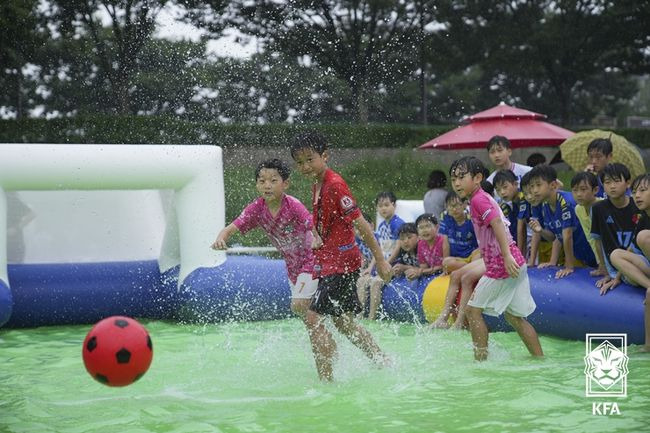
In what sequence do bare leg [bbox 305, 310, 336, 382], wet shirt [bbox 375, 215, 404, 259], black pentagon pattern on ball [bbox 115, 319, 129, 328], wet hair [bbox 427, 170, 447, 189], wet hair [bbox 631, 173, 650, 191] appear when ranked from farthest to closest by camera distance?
1. wet hair [bbox 427, 170, 447, 189]
2. wet shirt [bbox 375, 215, 404, 259]
3. wet hair [bbox 631, 173, 650, 191]
4. bare leg [bbox 305, 310, 336, 382]
5. black pentagon pattern on ball [bbox 115, 319, 129, 328]

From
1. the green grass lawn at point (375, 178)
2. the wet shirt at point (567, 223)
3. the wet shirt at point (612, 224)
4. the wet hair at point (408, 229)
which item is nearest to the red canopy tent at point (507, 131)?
the wet hair at point (408, 229)

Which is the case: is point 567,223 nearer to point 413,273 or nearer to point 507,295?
point 507,295

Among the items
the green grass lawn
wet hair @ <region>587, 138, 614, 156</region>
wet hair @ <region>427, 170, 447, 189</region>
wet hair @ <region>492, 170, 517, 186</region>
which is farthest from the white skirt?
the green grass lawn

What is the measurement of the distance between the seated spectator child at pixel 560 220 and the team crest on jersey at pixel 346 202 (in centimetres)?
214

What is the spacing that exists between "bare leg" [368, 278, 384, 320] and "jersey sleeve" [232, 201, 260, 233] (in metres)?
2.23

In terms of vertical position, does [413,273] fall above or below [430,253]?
below

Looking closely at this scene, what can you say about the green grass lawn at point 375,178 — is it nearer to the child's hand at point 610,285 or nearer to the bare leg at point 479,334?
the child's hand at point 610,285

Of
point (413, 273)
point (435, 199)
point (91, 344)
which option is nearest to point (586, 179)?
point (413, 273)

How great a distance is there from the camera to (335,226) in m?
4.90

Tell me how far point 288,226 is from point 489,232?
49.2 inches

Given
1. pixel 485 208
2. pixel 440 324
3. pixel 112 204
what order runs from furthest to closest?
pixel 112 204, pixel 440 324, pixel 485 208

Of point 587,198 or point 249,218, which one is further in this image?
point 587,198

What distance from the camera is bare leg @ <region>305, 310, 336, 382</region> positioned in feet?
15.6

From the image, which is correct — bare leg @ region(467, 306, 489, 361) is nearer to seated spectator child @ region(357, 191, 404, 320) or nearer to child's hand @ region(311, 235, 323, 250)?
child's hand @ region(311, 235, 323, 250)
